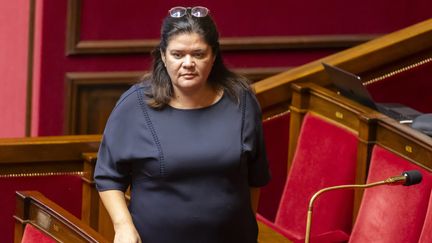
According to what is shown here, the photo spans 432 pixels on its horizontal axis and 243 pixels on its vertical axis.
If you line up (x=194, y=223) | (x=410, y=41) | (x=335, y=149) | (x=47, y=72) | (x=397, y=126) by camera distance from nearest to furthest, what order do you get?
(x=194, y=223) < (x=397, y=126) < (x=335, y=149) < (x=410, y=41) < (x=47, y=72)

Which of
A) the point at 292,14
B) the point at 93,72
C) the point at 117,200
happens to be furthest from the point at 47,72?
the point at 117,200

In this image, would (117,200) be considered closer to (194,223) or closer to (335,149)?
(194,223)

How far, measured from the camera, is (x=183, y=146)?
1181 millimetres

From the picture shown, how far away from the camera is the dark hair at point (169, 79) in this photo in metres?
1.18

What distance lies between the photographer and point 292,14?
6.72 feet

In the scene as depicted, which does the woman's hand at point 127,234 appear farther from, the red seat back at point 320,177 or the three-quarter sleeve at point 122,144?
the red seat back at point 320,177

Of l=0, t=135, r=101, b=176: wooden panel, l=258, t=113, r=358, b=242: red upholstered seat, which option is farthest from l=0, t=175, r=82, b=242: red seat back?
l=258, t=113, r=358, b=242: red upholstered seat

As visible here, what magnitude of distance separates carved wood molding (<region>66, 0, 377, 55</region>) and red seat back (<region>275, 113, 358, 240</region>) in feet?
1.28

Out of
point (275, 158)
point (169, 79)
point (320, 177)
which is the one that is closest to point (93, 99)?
point (275, 158)

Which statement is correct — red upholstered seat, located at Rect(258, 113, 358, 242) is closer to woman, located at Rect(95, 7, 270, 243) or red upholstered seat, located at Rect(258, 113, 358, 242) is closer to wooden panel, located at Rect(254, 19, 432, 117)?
wooden panel, located at Rect(254, 19, 432, 117)

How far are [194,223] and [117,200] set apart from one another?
8cm

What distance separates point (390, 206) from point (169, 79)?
14.6 inches

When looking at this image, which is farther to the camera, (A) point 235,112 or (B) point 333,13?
(B) point 333,13

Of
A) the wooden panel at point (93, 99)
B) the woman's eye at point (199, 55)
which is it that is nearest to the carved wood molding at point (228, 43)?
the wooden panel at point (93, 99)
